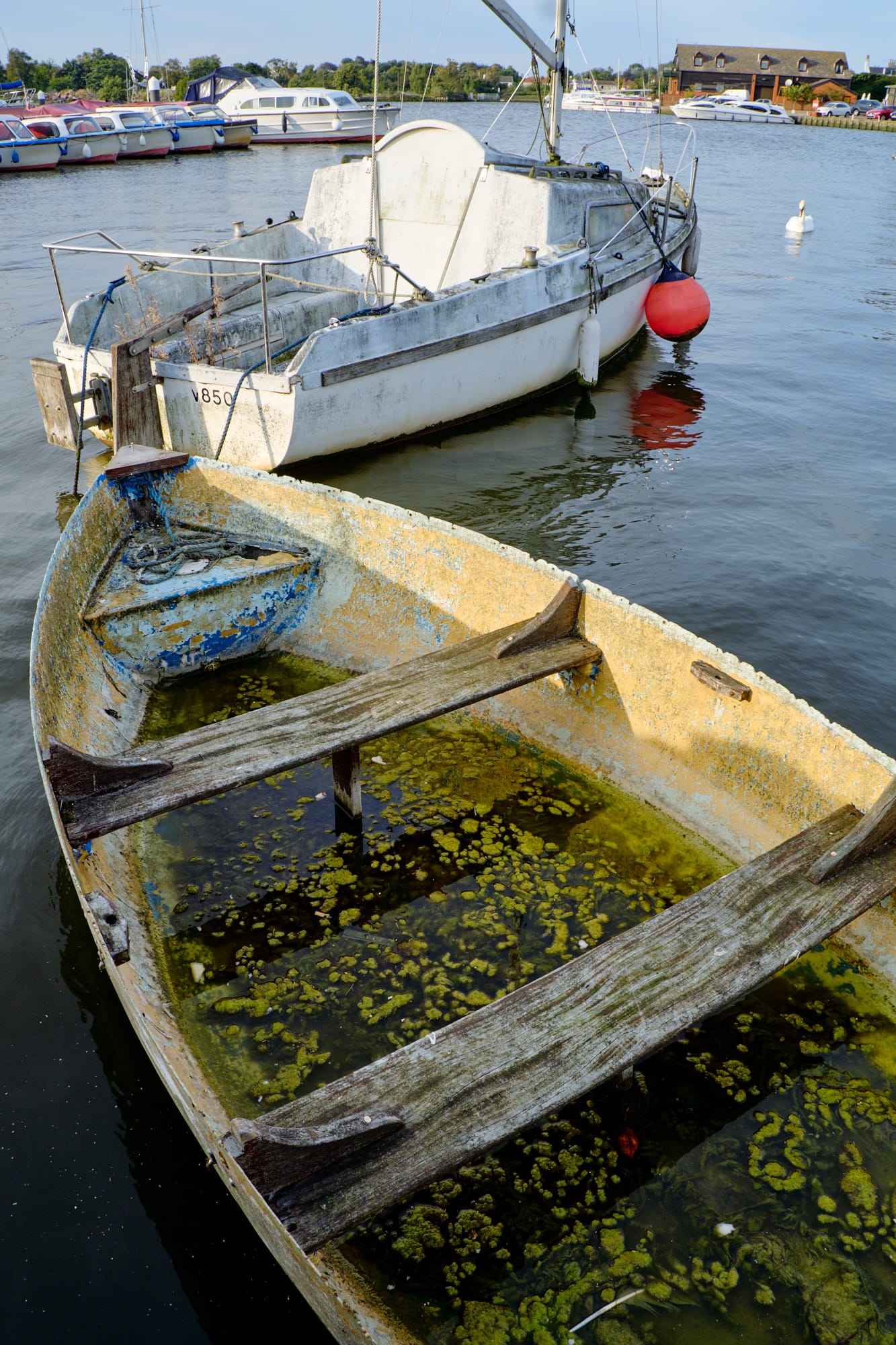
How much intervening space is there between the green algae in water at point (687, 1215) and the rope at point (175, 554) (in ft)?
14.9

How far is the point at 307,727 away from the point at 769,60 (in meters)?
99.7

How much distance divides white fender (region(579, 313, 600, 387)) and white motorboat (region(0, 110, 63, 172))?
35266mm

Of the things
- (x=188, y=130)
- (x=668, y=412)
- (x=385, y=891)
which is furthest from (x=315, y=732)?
(x=188, y=130)

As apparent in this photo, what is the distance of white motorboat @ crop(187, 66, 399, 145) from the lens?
45.7 metres

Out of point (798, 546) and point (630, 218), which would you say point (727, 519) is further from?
point (630, 218)

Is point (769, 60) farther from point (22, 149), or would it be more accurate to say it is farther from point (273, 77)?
point (22, 149)

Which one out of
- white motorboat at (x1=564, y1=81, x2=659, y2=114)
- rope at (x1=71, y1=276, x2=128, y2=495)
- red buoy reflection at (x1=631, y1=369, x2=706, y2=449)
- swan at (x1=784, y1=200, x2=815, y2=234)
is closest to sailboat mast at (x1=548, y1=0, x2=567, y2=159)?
red buoy reflection at (x1=631, y1=369, x2=706, y2=449)

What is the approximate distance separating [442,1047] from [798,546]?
24.9 ft

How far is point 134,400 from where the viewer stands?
9086mm

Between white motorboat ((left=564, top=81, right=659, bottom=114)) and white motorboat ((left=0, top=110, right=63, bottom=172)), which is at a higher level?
white motorboat ((left=564, top=81, right=659, bottom=114))

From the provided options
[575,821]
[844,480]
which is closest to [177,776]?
[575,821]

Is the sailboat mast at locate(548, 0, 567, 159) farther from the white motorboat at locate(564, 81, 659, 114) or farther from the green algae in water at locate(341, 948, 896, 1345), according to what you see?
the white motorboat at locate(564, 81, 659, 114)

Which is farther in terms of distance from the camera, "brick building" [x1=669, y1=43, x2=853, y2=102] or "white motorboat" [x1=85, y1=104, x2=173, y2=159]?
"brick building" [x1=669, y1=43, x2=853, y2=102]

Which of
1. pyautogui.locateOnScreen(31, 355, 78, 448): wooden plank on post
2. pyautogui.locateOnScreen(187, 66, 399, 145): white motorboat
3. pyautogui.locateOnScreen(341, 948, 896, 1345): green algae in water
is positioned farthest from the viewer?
pyautogui.locateOnScreen(187, 66, 399, 145): white motorboat
